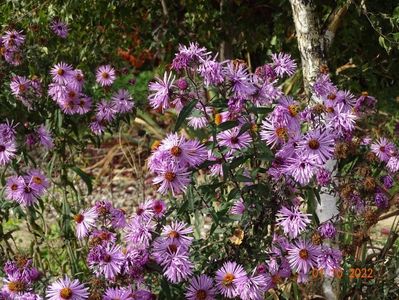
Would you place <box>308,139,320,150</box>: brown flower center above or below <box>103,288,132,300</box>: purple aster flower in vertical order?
above

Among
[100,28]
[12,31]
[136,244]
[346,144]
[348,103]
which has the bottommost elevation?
[136,244]

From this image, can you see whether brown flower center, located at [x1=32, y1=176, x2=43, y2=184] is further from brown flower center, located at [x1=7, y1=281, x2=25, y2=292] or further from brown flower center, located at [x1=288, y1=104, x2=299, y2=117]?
brown flower center, located at [x1=288, y1=104, x2=299, y2=117]

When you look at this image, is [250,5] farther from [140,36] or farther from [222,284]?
[222,284]

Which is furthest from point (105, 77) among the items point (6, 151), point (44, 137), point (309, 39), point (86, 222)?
point (86, 222)

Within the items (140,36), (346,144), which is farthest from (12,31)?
(140,36)

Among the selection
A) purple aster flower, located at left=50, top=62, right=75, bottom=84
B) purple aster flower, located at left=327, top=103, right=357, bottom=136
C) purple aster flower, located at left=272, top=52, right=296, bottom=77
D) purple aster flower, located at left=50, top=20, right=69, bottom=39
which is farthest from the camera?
purple aster flower, located at left=50, top=20, right=69, bottom=39

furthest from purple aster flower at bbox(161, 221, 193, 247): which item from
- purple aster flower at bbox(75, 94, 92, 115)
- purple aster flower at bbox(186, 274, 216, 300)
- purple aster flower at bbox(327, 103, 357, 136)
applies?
purple aster flower at bbox(75, 94, 92, 115)

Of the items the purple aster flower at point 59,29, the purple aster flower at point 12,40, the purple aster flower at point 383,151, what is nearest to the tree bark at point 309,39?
the purple aster flower at point 383,151

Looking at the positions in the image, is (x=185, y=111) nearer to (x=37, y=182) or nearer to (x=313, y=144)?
(x=313, y=144)
